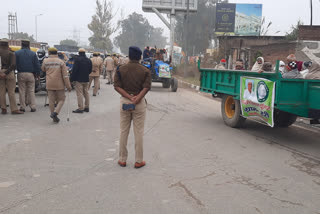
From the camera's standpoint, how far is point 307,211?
3682 mm

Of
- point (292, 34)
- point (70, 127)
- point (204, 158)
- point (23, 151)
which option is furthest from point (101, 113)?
point (292, 34)

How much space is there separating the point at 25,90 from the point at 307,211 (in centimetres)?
834

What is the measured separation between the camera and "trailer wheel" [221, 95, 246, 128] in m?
8.18

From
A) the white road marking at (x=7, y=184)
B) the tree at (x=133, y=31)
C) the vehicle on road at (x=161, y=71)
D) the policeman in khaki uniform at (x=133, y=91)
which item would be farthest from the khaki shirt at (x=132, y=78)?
the tree at (x=133, y=31)

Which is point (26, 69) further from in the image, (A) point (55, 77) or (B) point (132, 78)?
(B) point (132, 78)

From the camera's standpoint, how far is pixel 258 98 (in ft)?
23.2

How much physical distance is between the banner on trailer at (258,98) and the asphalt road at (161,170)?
538 mm

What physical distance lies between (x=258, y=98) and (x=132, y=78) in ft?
10.7

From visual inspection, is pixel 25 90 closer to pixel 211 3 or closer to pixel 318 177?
pixel 318 177

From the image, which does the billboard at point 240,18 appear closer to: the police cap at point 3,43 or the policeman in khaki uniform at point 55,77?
the police cap at point 3,43

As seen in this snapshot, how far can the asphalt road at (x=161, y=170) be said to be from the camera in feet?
12.3

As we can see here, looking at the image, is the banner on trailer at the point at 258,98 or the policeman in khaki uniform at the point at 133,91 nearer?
the policeman in khaki uniform at the point at 133,91

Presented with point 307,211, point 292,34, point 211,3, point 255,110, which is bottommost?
point 307,211

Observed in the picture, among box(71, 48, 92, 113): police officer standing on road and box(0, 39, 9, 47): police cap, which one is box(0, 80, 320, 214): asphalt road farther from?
box(0, 39, 9, 47): police cap
